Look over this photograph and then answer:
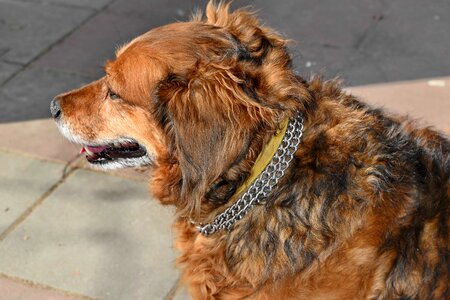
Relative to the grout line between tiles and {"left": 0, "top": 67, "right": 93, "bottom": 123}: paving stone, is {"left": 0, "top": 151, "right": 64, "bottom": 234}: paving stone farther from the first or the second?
the grout line between tiles

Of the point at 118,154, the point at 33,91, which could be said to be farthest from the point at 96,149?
the point at 33,91

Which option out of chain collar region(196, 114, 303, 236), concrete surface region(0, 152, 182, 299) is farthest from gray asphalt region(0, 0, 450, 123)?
chain collar region(196, 114, 303, 236)

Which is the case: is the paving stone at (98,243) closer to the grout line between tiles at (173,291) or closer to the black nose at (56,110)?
the grout line between tiles at (173,291)

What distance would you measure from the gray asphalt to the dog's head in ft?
7.85

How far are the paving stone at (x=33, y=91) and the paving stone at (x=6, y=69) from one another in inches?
3.3

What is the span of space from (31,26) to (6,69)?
2.90 feet

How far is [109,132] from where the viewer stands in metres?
3.20

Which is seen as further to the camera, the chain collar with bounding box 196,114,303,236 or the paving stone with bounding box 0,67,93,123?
the paving stone with bounding box 0,67,93,123

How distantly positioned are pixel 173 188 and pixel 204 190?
0.34 meters

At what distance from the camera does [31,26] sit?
6.86 meters

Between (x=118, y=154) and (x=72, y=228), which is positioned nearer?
(x=118, y=154)

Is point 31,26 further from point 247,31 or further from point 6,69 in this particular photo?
point 247,31

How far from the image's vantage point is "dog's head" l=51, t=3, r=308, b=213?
2689 millimetres

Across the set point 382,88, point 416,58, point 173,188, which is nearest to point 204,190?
point 173,188
